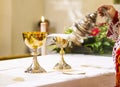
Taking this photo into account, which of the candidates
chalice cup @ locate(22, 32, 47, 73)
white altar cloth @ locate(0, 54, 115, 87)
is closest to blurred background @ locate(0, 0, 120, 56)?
white altar cloth @ locate(0, 54, 115, 87)

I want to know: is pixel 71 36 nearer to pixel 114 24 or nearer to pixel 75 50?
pixel 75 50

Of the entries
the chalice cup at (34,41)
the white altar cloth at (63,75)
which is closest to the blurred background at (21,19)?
the white altar cloth at (63,75)

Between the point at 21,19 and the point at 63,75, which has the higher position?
the point at 21,19

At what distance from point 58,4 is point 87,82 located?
186cm

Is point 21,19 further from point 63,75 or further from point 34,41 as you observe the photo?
point 63,75

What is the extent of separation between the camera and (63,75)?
102 cm

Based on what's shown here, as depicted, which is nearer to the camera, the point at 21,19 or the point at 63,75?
the point at 63,75

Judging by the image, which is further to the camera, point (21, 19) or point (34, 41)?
point (21, 19)

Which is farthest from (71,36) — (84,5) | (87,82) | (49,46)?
(84,5)

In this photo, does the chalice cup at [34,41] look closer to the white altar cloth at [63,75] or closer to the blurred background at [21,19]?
the white altar cloth at [63,75]

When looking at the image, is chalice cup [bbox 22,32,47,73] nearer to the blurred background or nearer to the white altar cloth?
the white altar cloth

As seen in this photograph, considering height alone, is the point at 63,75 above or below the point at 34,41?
below

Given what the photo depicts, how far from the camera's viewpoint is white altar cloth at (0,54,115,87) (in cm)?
91

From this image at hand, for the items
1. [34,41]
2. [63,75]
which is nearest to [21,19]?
[34,41]
